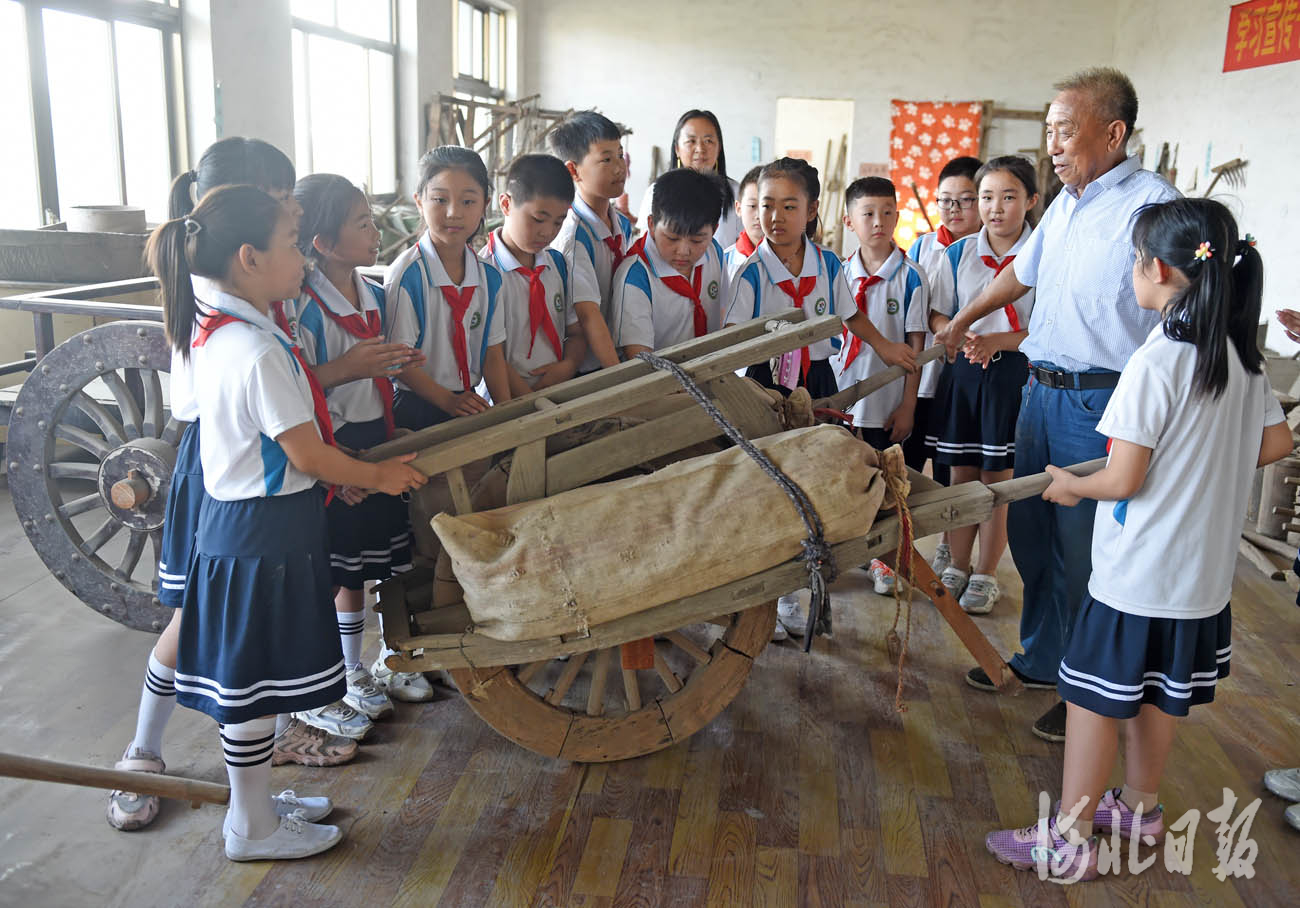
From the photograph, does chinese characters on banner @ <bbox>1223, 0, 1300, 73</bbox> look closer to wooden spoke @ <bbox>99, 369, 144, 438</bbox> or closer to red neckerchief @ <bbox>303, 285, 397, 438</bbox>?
red neckerchief @ <bbox>303, 285, 397, 438</bbox>

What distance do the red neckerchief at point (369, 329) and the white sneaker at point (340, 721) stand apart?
2.18 ft

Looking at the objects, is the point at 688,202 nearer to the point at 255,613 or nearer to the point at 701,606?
the point at 701,606

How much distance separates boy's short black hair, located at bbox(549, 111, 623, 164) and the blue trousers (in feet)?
4.53

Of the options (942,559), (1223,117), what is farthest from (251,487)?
(1223,117)

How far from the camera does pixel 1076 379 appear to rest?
2.42 m

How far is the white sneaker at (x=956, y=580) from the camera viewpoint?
3.39m

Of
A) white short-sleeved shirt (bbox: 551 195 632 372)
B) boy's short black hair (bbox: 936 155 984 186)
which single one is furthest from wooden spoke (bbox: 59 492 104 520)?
boy's short black hair (bbox: 936 155 984 186)

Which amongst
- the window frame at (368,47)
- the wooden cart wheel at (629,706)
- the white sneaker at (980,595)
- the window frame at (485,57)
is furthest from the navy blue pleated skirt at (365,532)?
the window frame at (485,57)

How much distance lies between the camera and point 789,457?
1.96 meters

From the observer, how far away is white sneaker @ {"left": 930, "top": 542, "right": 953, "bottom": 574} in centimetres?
367

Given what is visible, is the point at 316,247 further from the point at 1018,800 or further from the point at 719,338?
the point at 1018,800

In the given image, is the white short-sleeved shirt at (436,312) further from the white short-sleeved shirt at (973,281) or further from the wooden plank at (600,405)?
the white short-sleeved shirt at (973,281)

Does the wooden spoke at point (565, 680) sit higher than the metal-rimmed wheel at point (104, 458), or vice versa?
the metal-rimmed wheel at point (104, 458)

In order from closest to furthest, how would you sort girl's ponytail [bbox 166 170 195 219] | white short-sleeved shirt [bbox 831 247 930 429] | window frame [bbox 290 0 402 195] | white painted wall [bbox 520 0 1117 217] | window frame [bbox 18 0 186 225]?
girl's ponytail [bbox 166 170 195 219], white short-sleeved shirt [bbox 831 247 930 429], window frame [bbox 18 0 186 225], window frame [bbox 290 0 402 195], white painted wall [bbox 520 0 1117 217]
